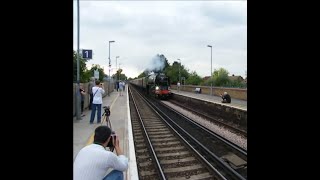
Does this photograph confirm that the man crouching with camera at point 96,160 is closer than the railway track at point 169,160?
Yes

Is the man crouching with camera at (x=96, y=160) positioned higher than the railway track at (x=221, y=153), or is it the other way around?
the man crouching with camera at (x=96, y=160)

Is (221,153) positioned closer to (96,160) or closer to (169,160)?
(169,160)
